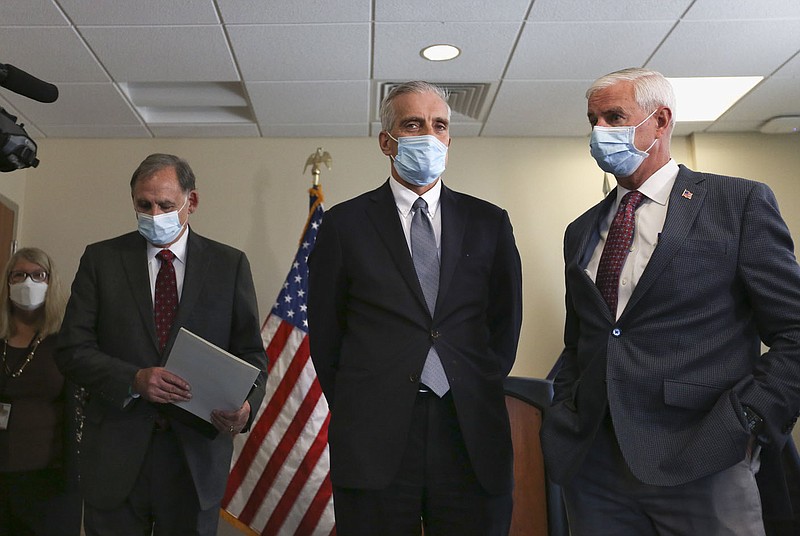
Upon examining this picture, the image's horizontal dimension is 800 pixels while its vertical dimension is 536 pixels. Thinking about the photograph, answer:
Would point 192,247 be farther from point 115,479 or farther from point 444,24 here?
point 444,24

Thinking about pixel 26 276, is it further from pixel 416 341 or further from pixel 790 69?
pixel 790 69

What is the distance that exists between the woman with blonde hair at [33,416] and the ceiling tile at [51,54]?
3.67ft

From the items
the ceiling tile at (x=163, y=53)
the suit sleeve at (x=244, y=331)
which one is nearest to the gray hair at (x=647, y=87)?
the suit sleeve at (x=244, y=331)

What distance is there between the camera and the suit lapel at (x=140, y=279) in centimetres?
212

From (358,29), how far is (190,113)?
1584 mm

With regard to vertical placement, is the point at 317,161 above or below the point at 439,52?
below

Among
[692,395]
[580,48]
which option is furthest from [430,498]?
[580,48]

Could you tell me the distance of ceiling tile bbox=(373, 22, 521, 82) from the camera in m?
3.68

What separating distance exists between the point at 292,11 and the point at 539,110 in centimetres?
181

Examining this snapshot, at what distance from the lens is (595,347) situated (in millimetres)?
1725

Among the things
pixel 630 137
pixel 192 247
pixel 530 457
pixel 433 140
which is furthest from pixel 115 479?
pixel 530 457

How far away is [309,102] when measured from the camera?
4.53 metres

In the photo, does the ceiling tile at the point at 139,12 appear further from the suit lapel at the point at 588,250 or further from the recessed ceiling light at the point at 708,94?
the recessed ceiling light at the point at 708,94

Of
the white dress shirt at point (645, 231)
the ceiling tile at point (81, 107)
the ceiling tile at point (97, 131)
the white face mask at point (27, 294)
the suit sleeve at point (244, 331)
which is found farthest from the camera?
the ceiling tile at point (97, 131)
